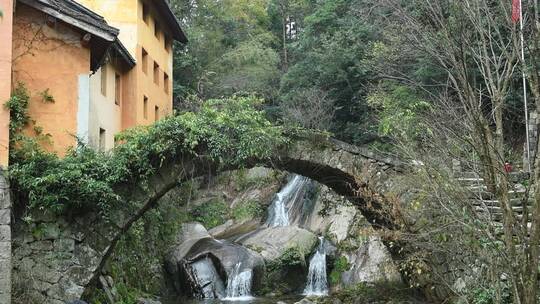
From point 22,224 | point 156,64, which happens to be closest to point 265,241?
point 156,64

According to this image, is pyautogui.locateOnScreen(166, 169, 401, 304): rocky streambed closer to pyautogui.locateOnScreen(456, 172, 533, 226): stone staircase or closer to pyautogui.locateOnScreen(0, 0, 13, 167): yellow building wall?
pyautogui.locateOnScreen(456, 172, 533, 226): stone staircase

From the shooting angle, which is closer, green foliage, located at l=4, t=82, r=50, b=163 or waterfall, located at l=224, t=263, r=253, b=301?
green foliage, located at l=4, t=82, r=50, b=163

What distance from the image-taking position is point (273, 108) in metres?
29.7

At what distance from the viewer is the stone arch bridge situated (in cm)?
1026

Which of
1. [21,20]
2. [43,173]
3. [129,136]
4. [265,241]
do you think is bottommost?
[265,241]

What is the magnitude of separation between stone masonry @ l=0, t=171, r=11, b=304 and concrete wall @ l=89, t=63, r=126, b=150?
3475 mm

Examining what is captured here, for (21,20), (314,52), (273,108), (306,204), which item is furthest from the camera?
(273,108)

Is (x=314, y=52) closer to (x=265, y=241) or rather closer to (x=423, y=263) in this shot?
(x=265, y=241)

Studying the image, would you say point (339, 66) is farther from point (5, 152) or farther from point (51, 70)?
point (5, 152)

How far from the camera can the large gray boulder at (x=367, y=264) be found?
16.2 metres

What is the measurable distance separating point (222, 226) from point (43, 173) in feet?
42.9

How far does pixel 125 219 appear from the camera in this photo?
10859 mm

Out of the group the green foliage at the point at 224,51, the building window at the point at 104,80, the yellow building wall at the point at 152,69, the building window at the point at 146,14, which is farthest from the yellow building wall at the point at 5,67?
the green foliage at the point at 224,51

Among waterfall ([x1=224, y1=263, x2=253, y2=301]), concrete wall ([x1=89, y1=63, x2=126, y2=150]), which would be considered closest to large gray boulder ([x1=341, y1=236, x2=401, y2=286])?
waterfall ([x1=224, y1=263, x2=253, y2=301])
